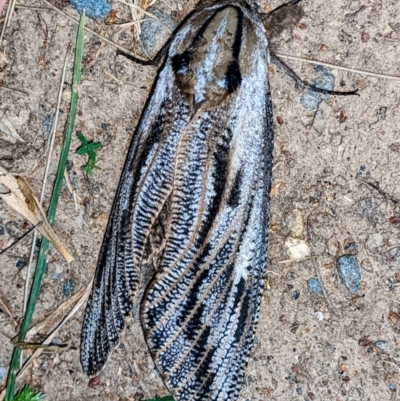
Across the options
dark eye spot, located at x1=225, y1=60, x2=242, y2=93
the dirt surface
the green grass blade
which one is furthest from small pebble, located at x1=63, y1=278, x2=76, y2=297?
dark eye spot, located at x1=225, y1=60, x2=242, y2=93

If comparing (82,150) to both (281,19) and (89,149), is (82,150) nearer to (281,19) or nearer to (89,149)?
(89,149)

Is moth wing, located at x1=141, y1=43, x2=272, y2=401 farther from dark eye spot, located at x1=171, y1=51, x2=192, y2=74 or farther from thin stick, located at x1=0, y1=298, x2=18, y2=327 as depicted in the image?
thin stick, located at x1=0, y1=298, x2=18, y2=327

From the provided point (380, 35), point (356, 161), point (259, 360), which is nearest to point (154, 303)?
point (259, 360)

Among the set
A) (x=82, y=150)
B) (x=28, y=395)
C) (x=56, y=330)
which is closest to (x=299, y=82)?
(x=82, y=150)

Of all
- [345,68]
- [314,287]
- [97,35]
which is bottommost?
[314,287]

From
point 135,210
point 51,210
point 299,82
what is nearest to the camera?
point 135,210

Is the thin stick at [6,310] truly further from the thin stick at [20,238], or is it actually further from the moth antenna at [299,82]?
the moth antenna at [299,82]

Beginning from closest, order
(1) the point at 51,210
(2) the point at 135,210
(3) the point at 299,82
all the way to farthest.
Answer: (2) the point at 135,210 → (3) the point at 299,82 → (1) the point at 51,210
